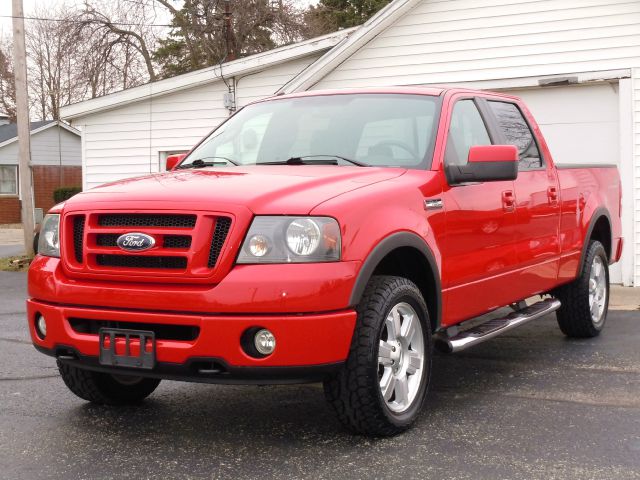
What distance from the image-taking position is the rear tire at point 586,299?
23.5 feet

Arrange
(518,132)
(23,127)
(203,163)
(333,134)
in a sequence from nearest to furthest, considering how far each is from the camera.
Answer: (333,134), (203,163), (518,132), (23,127)

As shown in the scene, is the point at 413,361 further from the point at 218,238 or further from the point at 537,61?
the point at 537,61

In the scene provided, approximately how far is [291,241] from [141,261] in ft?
2.41

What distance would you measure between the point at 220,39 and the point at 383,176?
1121 inches

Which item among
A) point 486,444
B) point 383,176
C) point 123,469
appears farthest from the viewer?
point 383,176

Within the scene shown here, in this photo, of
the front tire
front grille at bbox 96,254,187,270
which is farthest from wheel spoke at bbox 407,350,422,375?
front grille at bbox 96,254,187,270

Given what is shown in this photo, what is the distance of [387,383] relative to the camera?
4465mm

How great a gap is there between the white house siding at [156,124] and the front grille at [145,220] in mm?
10902

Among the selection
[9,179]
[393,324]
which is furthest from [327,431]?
[9,179]

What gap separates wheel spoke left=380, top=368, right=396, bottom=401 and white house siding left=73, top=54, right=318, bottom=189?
1102cm

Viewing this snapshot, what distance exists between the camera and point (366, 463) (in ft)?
13.4

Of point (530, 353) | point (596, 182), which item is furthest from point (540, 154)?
point (530, 353)

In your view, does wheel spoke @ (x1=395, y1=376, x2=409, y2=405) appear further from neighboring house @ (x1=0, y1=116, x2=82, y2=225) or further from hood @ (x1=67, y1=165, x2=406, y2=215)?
neighboring house @ (x1=0, y1=116, x2=82, y2=225)

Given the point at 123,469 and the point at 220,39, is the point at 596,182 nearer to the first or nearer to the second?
the point at 123,469
